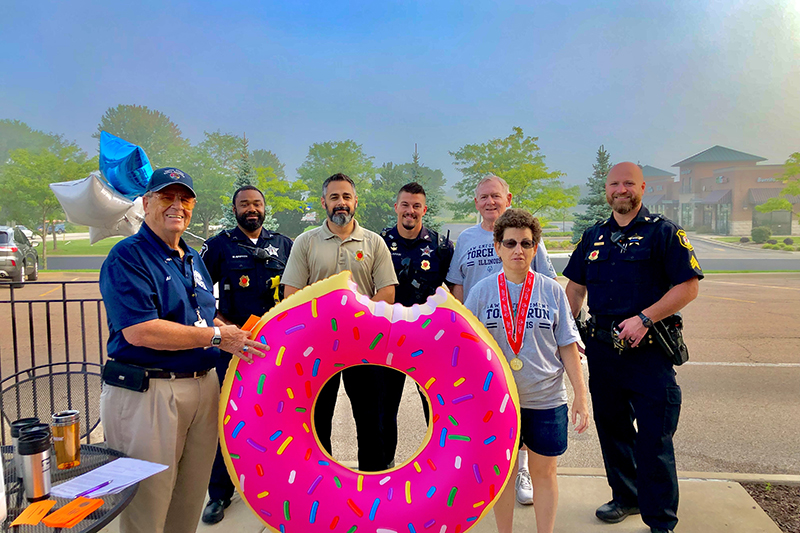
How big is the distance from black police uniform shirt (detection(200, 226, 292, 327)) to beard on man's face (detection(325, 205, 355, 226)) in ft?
1.96

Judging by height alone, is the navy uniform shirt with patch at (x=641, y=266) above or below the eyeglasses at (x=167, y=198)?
below

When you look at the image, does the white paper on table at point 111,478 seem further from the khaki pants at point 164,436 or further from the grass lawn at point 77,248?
the grass lawn at point 77,248

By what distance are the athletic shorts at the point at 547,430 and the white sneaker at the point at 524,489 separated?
107 centimetres

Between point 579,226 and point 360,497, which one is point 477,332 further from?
point 579,226

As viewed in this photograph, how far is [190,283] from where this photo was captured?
2328 mm

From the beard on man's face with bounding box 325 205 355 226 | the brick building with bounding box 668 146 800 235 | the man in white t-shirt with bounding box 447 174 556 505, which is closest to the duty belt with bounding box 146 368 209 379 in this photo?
the beard on man's face with bounding box 325 205 355 226

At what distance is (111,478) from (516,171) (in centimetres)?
3145

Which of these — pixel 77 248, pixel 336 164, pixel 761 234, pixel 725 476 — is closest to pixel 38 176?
pixel 77 248

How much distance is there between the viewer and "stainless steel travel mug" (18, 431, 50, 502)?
1.64m

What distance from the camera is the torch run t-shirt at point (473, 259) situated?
341 centimetres

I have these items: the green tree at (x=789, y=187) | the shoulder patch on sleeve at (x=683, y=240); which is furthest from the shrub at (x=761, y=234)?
the shoulder patch on sleeve at (x=683, y=240)

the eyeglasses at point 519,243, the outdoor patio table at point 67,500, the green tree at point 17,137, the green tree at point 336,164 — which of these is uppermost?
the green tree at point 17,137

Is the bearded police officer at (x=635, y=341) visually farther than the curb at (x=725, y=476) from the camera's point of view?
No

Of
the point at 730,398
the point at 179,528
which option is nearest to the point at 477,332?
the point at 179,528
